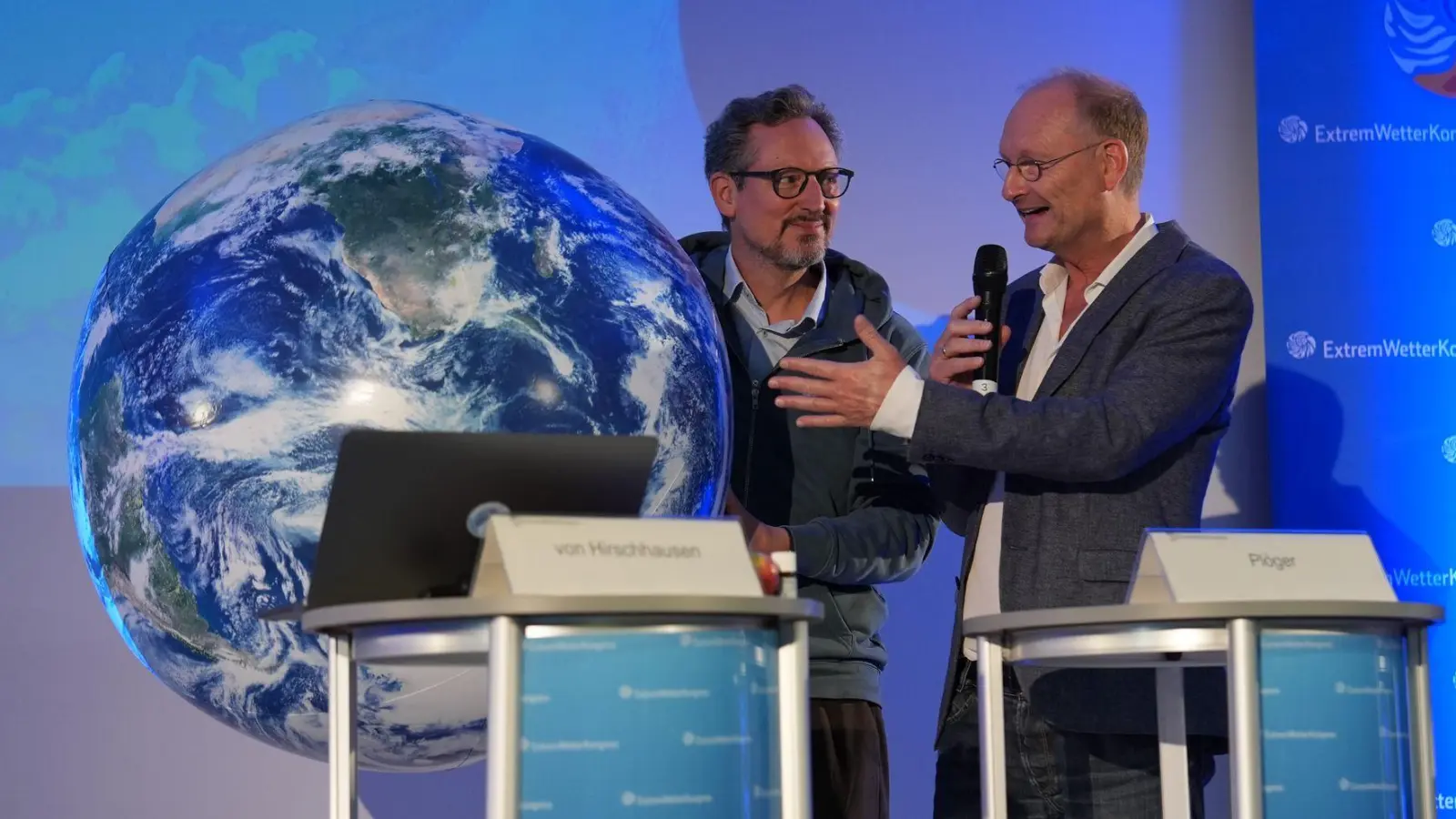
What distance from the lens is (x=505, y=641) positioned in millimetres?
1938

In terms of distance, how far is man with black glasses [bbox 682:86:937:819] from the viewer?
3455 mm

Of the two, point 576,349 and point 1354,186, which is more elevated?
point 1354,186

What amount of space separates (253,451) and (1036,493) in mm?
1474

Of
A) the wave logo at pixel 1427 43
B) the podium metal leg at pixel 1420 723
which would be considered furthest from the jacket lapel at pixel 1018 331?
the wave logo at pixel 1427 43

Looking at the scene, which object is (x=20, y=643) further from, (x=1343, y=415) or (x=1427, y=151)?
(x=1427, y=151)

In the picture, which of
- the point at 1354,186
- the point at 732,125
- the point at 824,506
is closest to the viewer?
the point at 824,506

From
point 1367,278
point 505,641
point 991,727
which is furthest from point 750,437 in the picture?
point 1367,278

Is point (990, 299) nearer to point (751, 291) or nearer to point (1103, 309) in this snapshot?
point (1103, 309)

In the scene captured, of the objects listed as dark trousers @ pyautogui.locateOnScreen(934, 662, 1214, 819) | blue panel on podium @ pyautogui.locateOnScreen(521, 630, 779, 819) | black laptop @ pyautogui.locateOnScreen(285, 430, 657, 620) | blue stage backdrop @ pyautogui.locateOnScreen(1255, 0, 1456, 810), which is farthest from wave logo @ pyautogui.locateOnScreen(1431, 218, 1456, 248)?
blue panel on podium @ pyautogui.locateOnScreen(521, 630, 779, 819)

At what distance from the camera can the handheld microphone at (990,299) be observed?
10.3ft

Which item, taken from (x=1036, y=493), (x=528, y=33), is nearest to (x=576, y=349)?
(x=1036, y=493)

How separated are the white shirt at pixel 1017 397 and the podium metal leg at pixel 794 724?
2.98ft

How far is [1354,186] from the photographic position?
4.72 m

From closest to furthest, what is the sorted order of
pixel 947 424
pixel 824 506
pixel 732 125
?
pixel 947 424
pixel 824 506
pixel 732 125
